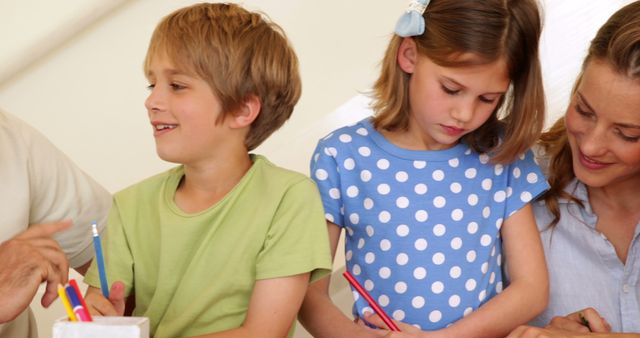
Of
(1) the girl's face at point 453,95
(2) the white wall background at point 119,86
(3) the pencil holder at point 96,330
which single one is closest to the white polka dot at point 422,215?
(1) the girl's face at point 453,95

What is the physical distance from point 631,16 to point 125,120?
1246 millimetres

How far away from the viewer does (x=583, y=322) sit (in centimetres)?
141

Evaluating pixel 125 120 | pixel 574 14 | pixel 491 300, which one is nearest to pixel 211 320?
pixel 491 300

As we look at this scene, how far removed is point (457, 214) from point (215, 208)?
1.20 feet

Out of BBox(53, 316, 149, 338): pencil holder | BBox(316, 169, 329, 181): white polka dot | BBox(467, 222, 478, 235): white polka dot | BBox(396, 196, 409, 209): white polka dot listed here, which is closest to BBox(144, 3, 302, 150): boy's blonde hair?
BBox(316, 169, 329, 181): white polka dot

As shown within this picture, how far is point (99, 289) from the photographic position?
1.26 m

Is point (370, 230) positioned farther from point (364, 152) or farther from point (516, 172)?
point (516, 172)

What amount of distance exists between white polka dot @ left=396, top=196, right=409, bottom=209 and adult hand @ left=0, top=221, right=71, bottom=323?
483mm

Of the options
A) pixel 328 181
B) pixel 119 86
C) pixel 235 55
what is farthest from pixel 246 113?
pixel 119 86

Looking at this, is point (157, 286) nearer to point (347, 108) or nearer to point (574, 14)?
point (347, 108)

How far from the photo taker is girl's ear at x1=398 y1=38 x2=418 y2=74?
143 cm

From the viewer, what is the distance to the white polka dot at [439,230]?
1429 millimetres

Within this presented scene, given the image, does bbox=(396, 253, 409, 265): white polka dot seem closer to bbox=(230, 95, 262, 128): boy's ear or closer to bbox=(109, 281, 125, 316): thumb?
bbox=(230, 95, 262, 128): boy's ear

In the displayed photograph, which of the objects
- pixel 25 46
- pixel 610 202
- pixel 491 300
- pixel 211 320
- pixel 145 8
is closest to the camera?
pixel 211 320
